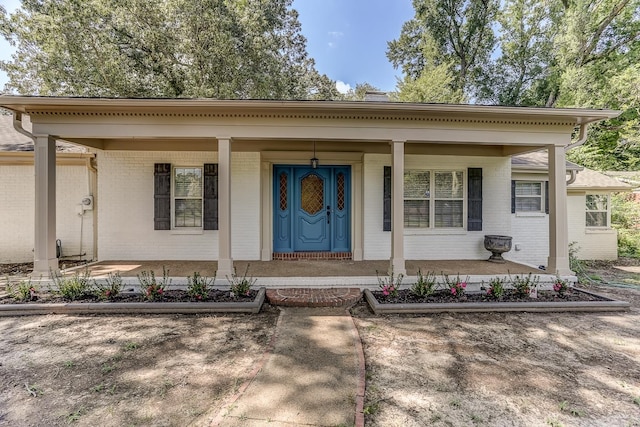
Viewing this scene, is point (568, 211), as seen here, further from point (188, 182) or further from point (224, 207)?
point (188, 182)

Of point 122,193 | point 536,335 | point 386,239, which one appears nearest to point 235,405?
point 536,335

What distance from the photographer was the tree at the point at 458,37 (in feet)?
55.2

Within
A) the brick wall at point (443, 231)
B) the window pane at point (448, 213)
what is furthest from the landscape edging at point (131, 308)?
the window pane at point (448, 213)

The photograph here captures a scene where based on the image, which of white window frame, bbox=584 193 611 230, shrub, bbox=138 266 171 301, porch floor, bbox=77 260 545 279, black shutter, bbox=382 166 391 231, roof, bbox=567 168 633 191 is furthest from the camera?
white window frame, bbox=584 193 611 230

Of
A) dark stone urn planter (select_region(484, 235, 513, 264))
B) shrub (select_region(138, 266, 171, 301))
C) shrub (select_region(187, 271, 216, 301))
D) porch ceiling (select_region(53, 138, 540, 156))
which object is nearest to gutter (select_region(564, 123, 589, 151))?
porch ceiling (select_region(53, 138, 540, 156))

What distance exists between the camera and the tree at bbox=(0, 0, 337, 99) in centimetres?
973

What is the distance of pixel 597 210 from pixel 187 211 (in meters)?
11.1

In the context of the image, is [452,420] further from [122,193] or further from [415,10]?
[415,10]

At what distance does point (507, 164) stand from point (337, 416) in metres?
6.94

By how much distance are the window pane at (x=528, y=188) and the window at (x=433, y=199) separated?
180 centimetres

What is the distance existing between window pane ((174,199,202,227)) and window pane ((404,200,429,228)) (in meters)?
4.63

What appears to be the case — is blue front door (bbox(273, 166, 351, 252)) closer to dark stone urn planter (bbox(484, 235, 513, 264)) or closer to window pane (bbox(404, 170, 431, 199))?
window pane (bbox(404, 170, 431, 199))

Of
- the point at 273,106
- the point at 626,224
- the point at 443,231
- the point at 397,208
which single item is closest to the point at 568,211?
the point at 626,224

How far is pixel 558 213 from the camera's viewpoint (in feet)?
17.1
